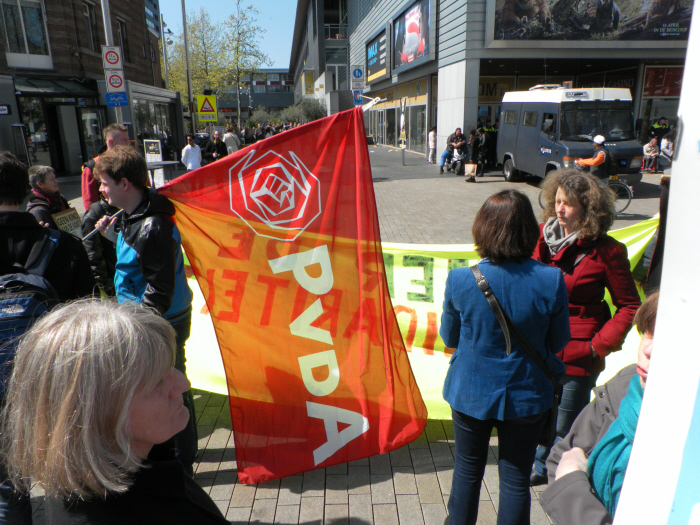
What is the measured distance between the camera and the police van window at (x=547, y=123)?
12992mm

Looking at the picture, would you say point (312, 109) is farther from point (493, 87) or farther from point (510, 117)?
point (510, 117)

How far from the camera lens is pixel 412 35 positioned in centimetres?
2223

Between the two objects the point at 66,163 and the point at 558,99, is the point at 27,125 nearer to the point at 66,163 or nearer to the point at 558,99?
the point at 66,163

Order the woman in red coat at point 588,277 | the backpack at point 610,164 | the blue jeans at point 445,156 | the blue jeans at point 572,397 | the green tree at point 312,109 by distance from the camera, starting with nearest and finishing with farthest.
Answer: the woman in red coat at point 588,277
the blue jeans at point 572,397
the backpack at point 610,164
the blue jeans at point 445,156
the green tree at point 312,109

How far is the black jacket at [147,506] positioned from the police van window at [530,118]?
14531 mm

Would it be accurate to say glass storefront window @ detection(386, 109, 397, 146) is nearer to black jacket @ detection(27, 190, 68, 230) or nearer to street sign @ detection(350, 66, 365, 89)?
street sign @ detection(350, 66, 365, 89)

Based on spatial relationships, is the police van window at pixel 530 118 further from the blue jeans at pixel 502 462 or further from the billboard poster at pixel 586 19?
the blue jeans at pixel 502 462

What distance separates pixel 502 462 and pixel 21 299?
2025 millimetres

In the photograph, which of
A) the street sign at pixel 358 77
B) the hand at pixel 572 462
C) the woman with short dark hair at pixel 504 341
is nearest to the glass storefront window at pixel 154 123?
the street sign at pixel 358 77

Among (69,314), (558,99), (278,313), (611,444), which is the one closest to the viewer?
(69,314)

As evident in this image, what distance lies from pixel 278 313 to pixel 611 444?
69.2 inches

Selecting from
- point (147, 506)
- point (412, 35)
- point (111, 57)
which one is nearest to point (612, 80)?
point (412, 35)

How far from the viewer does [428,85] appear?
22.8m

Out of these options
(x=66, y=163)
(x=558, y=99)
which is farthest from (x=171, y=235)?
(x=66, y=163)
